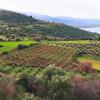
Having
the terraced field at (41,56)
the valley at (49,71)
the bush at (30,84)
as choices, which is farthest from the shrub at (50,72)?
the terraced field at (41,56)

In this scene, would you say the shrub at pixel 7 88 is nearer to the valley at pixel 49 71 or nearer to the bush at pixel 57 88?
the valley at pixel 49 71

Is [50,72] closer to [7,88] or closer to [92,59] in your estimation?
[7,88]

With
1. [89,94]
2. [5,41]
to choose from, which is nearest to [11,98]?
[89,94]

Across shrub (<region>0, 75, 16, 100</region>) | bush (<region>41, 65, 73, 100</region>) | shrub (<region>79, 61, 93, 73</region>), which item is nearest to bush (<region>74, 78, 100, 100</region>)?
bush (<region>41, 65, 73, 100</region>)

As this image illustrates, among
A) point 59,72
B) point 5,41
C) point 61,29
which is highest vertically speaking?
point 59,72

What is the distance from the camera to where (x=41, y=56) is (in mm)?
86812

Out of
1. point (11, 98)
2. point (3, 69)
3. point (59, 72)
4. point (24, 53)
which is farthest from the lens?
point (24, 53)

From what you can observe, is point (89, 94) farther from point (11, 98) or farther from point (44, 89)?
point (11, 98)

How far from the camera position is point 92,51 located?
9594cm

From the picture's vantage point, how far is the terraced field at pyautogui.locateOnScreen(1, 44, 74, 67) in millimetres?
79181

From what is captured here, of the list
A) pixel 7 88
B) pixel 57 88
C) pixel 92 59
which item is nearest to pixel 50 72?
pixel 57 88

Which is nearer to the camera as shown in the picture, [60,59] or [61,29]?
[60,59]

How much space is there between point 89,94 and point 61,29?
13702 cm

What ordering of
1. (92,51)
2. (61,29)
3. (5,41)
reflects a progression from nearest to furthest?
(92,51), (5,41), (61,29)
